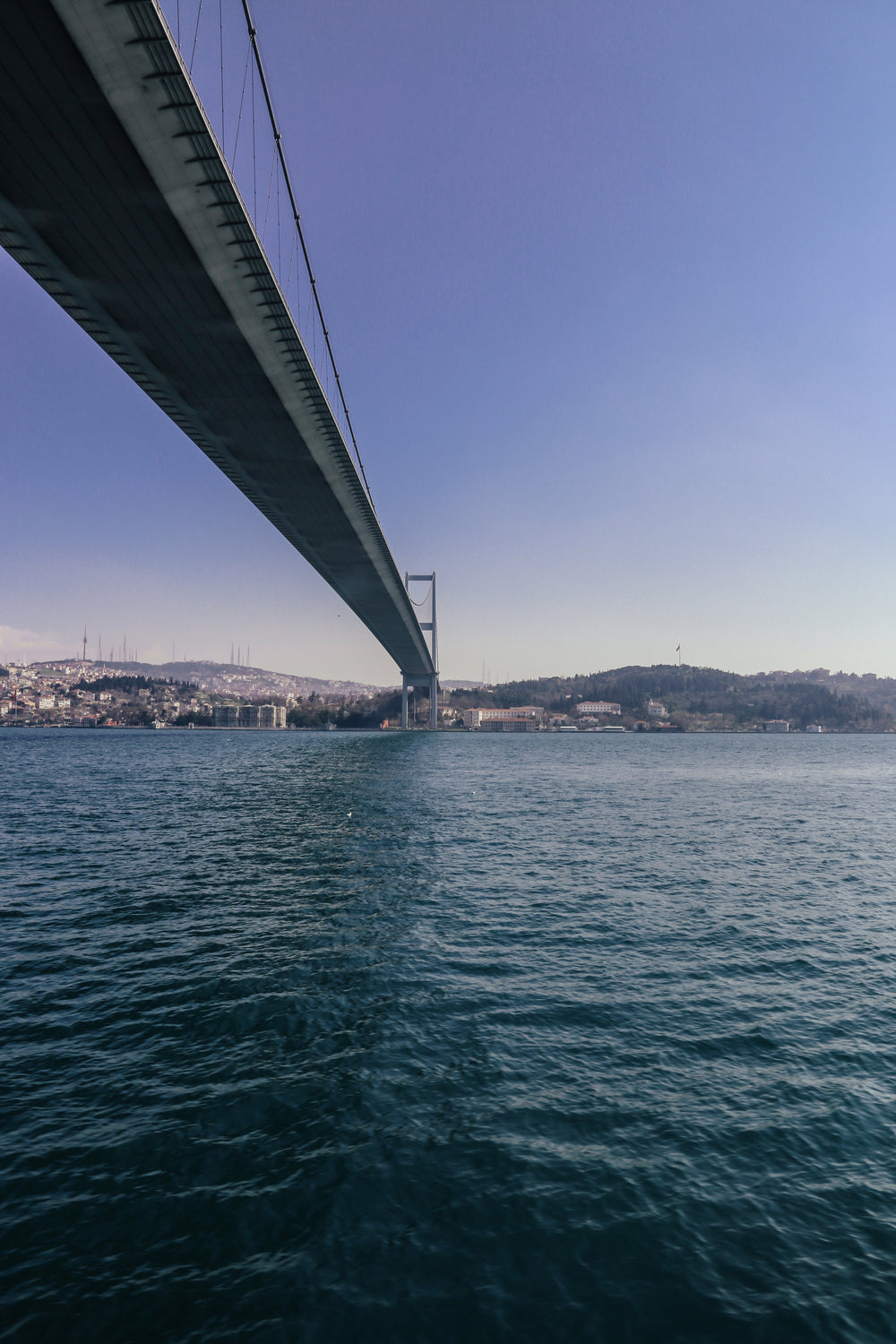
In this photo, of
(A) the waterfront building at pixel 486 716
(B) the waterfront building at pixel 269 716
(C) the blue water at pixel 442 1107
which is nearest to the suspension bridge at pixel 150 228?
(C) the blue water at pixel 442 1107

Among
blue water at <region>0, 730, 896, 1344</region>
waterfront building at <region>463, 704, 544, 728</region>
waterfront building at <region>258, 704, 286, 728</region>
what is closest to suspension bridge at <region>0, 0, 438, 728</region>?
blue water at <region>0, 730, 896, 1344</region>

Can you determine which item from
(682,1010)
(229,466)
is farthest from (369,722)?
(682,1010)

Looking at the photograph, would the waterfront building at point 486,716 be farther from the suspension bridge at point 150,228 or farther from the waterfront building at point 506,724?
the suspension bridge at point 150,228

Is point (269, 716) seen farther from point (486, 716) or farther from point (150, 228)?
point (150, 228)

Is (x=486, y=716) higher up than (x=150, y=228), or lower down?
lower down

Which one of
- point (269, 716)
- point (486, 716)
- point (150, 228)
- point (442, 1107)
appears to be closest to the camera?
point (442, 1107)

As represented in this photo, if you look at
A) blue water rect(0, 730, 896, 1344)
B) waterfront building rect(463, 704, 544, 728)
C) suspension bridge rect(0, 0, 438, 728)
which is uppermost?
suspension bridge rect(0, 0, 438, 728)

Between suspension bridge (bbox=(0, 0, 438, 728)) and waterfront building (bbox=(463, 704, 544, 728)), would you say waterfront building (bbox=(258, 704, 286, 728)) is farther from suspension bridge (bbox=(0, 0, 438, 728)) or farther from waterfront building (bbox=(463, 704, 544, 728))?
suspension bridge (bbox=(0, 0, 438, 728))

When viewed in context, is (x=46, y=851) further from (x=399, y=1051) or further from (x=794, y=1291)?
(x=794, y=1291)

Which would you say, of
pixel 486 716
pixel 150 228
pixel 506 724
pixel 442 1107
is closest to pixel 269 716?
pixel 486 716
